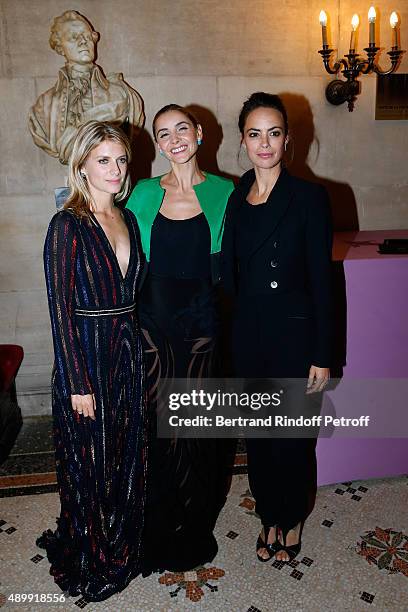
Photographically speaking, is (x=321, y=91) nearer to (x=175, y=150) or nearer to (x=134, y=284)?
(x=175, y=150)

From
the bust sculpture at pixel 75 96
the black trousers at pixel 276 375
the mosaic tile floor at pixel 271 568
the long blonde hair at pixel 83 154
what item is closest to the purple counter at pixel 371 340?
the mosaic tile floor at pixel 271 568

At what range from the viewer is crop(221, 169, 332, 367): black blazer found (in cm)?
197

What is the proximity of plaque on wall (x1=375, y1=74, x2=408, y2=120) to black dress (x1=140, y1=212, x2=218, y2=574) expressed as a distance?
2.01 m

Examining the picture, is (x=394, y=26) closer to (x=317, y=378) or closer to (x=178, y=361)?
(x=317, y=378)

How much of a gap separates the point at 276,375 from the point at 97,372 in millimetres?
691

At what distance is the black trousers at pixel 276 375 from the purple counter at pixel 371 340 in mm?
423

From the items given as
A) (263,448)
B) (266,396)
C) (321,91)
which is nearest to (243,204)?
(266,396)

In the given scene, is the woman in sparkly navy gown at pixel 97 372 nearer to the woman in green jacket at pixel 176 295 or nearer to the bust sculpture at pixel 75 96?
the woman in green jacket at pixel 176 295

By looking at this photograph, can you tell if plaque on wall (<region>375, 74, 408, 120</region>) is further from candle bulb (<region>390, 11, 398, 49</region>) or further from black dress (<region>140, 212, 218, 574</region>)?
black dress (<region>140, 212, 218, 574</region>)

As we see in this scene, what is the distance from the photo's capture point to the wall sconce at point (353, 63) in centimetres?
311

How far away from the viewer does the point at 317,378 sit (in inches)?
81.8

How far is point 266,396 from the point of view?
7.26ft

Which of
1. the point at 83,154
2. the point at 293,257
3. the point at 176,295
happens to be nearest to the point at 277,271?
the point at 293,257

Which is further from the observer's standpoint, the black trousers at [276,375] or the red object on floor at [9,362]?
the red object on floor at [9,362]
